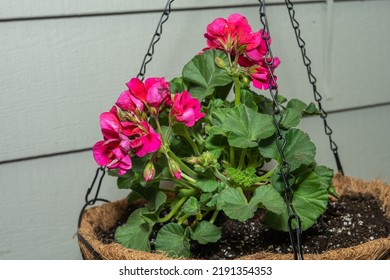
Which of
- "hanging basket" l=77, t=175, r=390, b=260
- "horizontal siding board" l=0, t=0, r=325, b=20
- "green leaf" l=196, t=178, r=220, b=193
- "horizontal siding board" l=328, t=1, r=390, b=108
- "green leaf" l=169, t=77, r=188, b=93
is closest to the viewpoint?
"hanging basket" l=77, t=175, r=390, b=260

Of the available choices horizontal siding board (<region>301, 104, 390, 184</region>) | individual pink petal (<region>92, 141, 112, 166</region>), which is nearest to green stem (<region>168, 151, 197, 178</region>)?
individual pink petal (<region>92, 141, 112, 166</region>)

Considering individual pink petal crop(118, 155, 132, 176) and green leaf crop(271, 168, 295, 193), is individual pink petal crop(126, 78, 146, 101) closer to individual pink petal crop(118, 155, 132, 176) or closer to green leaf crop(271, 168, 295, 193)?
individual pink petal crop(118, 155, 132, 176)

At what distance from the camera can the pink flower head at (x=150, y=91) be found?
35.2 inches

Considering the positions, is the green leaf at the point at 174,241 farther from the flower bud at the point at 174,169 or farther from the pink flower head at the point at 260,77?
the pink flower head at the point at 260,77

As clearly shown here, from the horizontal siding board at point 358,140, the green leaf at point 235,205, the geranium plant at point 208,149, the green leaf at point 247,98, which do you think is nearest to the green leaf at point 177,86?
the geranium plant at point 208,149

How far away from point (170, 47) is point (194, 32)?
7 cm

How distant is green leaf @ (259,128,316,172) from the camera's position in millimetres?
894

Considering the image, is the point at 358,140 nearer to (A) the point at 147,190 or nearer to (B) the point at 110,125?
(A) the point at 147,190

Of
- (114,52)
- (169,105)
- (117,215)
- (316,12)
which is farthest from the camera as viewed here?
(316,12)

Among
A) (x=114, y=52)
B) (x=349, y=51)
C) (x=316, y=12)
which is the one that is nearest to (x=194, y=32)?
(x=114, y=52)

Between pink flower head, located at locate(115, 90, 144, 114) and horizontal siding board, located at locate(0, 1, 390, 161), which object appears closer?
pink flower head, located at locate(115, 90, 144, 114)

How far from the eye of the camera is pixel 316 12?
4.76 feet

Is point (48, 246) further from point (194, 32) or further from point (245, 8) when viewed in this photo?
point (245, 8)

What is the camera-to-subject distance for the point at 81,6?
1.24 m
